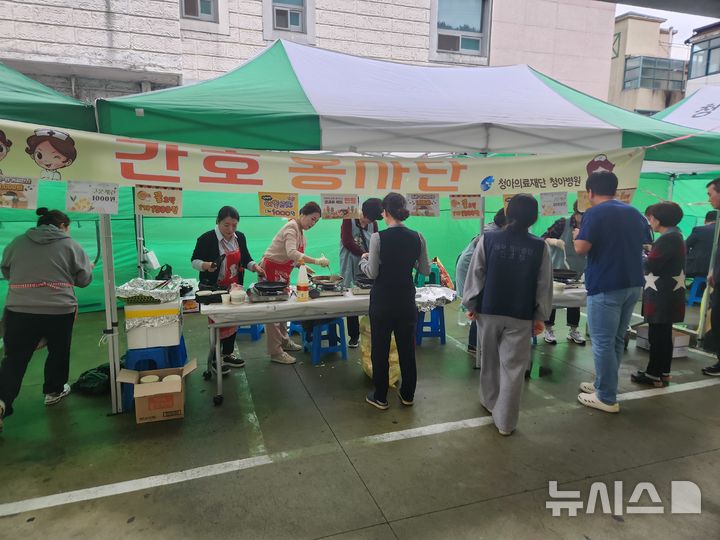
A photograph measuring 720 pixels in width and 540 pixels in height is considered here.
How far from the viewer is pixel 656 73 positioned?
76.6 feet

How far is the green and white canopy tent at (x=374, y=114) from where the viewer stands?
3238 mm

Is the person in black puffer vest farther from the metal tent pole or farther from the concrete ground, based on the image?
the metal tent pole

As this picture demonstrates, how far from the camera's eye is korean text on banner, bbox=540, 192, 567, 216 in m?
4.46

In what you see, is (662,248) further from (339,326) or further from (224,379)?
(224,379)

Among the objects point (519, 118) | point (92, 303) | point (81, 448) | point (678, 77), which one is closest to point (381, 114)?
point (519, 118)

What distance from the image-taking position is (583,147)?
4199 mm

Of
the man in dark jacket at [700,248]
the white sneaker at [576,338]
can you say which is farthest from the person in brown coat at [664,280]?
the man in dark jacket at [700,248]

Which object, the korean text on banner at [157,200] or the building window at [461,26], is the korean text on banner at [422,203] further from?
the building window at [461,26]

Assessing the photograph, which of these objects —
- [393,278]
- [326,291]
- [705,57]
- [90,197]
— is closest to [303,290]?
[326,291]

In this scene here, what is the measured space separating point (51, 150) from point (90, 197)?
374mm

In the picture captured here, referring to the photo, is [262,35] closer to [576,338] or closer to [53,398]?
[53,398]

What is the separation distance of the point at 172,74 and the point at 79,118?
181 inches

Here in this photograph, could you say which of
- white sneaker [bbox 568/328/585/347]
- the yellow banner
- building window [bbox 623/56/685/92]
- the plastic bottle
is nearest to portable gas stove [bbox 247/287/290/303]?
the plastic bottle

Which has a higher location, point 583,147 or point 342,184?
point 583,147
